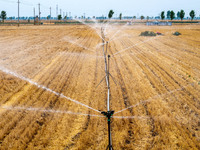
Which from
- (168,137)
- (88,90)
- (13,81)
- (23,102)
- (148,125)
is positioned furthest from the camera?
(13,81)

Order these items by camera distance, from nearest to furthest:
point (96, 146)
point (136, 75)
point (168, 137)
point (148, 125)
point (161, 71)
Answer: point (96, 146) < point (168, 137) < point (148, 125) < point (136, 75) < point (161, 71)

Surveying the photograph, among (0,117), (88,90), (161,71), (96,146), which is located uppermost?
(161,71)

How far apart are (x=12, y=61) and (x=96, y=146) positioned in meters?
10.5

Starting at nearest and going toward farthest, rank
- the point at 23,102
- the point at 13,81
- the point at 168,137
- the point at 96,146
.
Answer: the point at 96,146
the point at 168,137
the point at 23,102
the point at 13,81

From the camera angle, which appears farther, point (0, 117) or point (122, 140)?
point (0, 117)

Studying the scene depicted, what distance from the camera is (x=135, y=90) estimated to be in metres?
8.11

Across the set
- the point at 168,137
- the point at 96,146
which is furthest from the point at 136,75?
the point at 96,146

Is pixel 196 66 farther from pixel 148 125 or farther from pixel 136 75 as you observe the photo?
pixel 148 125

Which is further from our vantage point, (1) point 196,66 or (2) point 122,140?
(1) point 196,66

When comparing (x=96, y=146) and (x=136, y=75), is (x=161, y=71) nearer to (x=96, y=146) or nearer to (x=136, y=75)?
(x=136, y=75)

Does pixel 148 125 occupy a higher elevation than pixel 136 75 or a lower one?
lower

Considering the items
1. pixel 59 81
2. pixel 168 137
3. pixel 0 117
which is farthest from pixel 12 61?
pixel 168 137

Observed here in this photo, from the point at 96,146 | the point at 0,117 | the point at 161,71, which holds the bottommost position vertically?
the point at 96,146

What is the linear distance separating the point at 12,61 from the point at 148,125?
11082 millimetres
